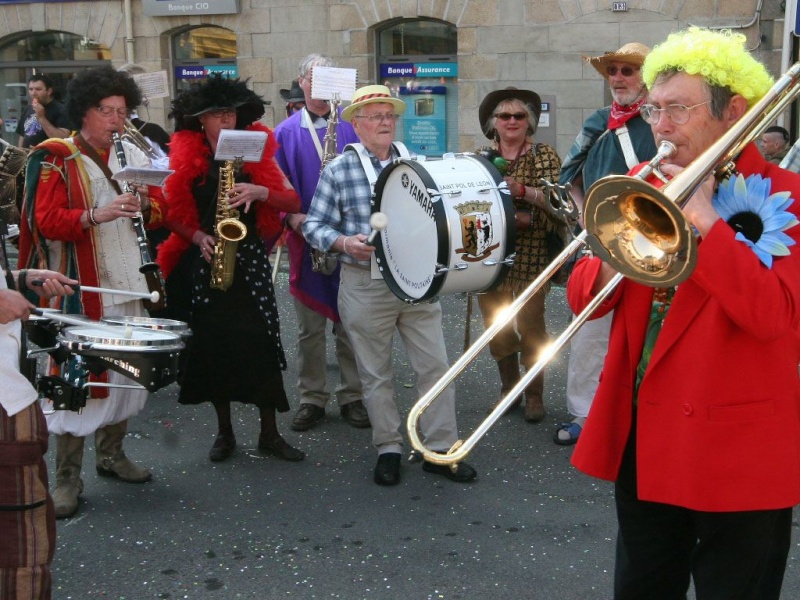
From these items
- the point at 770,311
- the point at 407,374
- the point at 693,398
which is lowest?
the point at 407,374

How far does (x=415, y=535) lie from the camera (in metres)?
4.43

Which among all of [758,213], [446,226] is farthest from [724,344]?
[446,226]

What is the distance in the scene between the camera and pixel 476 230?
175 inches

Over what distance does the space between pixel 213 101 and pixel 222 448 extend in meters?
1.71

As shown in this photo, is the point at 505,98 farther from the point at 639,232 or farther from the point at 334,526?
the point at 639,232

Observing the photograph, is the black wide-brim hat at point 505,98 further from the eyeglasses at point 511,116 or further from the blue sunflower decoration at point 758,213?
the blue sunflower decoration at point 758,213

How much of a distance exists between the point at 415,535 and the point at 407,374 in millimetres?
2510

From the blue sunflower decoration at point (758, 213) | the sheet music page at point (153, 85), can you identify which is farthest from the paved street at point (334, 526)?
the sheet music page at point (153, 85)

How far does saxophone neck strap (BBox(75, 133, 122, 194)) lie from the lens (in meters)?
4.75

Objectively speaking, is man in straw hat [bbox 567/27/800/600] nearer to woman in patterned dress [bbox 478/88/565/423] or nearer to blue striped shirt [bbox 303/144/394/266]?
blue striped shirt [bbox 303/144/394/266]

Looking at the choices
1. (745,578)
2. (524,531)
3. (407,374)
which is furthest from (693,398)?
(407,374)

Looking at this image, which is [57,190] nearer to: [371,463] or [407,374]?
[371,463]

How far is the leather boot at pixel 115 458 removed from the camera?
5004 millimetres

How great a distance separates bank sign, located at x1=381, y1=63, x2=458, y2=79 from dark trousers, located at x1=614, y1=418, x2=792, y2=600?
1119 centimetres
